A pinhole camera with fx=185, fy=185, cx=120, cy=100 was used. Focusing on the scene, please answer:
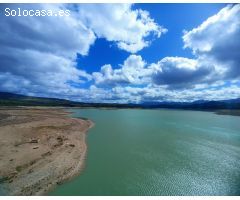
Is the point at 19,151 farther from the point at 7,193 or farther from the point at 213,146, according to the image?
the point at 213,146

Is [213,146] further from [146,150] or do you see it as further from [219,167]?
[146,150]

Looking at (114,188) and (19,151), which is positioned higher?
(19,151)

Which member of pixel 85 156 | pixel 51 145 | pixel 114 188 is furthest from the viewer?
pixel 51 145

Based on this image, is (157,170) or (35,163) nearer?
(35,163)

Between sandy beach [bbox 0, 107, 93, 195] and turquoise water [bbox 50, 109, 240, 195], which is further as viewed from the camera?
turquoise water [bbox 50, 109, 240, 195]

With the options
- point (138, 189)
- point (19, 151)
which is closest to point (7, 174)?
point (19, 151)

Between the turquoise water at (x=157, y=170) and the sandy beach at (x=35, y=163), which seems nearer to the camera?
the sandy beach at (x=35, y=163)

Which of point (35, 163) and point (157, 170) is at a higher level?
point (35, 163)

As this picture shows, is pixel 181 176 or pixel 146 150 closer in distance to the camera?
pixel 181 176

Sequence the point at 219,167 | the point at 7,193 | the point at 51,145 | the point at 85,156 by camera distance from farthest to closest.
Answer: the point at 51,145
the point at 85,156
the point at 219,167
the point at 7,193

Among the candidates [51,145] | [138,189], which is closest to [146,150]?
[138,189]
